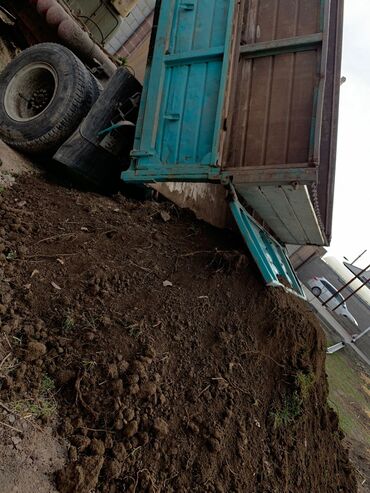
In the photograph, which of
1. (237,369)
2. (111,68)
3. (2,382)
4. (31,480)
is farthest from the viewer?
(111,68)

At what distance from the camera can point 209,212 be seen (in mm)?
4773

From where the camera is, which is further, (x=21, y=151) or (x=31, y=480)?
(x=21, y=151)

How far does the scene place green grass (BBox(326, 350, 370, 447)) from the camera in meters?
5.46

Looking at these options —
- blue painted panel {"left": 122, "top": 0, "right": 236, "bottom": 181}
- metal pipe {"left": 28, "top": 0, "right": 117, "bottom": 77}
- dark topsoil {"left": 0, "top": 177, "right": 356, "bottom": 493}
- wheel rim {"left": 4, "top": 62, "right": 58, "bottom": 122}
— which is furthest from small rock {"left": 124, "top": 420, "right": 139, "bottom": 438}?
metal pipe {"left": 28, "top": 0, "right": 117, "bottom": 77}

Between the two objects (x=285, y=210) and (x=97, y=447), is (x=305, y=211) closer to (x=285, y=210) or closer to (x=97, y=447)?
(x=285, y=210)

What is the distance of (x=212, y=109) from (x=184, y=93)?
0.36 metres

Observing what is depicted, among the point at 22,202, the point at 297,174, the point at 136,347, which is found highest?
the point at 297,174

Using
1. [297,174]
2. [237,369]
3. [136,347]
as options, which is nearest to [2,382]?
[136,347]

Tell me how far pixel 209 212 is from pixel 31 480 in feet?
12.2

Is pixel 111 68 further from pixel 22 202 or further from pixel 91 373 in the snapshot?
pixel 91 373

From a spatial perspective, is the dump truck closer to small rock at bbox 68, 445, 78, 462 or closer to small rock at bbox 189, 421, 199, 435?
small rock at bbox 189, 421, 199, 435

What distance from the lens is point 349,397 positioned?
7320 mm

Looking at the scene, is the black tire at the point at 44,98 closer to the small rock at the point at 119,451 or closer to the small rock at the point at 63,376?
the small rock at the point at 63,376

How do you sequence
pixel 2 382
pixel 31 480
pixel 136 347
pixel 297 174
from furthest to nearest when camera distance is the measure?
pixel 297 174
pixel 136 347
pixel 2 382
pixel 31 480
